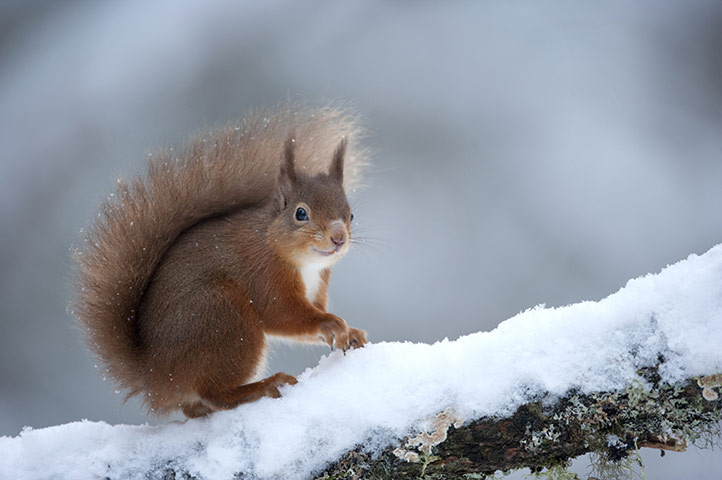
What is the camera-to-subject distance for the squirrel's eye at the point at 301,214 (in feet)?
6.12

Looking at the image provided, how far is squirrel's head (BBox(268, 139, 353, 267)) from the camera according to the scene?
1.83m

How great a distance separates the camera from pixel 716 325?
117cm

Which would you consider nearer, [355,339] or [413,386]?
[413,386]

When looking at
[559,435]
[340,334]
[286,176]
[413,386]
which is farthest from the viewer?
[286,176]

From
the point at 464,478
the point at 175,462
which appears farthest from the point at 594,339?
the point at 175,462

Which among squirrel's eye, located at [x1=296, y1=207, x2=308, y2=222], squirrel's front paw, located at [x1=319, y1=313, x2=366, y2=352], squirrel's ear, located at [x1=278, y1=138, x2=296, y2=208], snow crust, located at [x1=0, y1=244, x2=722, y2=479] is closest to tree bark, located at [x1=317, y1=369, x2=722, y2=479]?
snow crust, located at [x1=0, y1=244, x2=722, y2=479]

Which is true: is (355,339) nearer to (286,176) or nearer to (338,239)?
(338,239)

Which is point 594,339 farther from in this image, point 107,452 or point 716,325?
point 107,452

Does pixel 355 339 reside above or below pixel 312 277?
below

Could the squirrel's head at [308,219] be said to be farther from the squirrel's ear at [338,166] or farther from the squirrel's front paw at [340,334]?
the squirrel's front paw at [340,334]

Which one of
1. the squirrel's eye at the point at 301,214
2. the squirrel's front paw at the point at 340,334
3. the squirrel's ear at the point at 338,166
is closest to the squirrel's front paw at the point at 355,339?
the squirrel's front paw at the point at 340,334

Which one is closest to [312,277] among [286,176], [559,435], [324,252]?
[324,252]

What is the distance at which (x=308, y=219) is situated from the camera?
6.10 ft

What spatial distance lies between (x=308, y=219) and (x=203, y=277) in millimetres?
327
